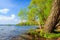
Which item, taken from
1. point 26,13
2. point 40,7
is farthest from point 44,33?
point 26,13

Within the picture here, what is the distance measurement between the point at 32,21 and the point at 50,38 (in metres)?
16.2

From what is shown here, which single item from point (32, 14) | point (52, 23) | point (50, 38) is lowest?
point (50, 38)

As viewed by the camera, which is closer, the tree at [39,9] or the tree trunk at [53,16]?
the tree trunk at [53,16]

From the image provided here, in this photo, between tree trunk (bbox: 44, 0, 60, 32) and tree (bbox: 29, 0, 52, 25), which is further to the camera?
tree (bbox: 29, 0, 52, 25)

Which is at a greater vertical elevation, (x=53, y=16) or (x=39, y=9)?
(x=39, y=9)

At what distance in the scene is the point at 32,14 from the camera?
35219mm

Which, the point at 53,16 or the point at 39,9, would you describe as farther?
the point at 39,9

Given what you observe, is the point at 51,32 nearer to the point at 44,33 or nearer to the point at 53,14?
the point at 44,33

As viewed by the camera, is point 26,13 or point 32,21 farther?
point 26,13

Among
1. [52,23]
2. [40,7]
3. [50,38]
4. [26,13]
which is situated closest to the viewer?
[50,38]

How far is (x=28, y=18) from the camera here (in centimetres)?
3641

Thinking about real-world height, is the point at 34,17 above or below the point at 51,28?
above

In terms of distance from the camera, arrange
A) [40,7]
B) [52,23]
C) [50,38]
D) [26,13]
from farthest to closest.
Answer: [26,13] → [40,7] → [52,23] → [50,38]

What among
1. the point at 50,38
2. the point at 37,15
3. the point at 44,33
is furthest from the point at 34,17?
the point at 50,38
